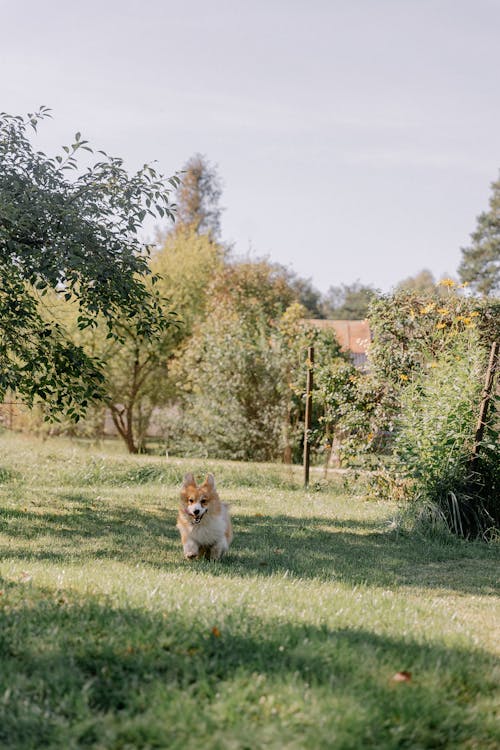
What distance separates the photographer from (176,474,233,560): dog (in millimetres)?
6691

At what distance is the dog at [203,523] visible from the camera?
263 inches

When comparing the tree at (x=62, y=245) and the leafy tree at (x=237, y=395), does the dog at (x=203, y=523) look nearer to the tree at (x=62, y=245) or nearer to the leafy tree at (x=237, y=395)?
the tree at (x=62, y=245)

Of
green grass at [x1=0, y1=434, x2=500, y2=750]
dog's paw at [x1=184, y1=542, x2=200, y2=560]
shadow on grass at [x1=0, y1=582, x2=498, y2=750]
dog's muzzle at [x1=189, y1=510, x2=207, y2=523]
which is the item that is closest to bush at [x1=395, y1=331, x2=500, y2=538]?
green grass at [x1=0, y1=434, x2=500, y2=750]

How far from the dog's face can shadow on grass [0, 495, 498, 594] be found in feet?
1.52

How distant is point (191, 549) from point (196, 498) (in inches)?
19.7

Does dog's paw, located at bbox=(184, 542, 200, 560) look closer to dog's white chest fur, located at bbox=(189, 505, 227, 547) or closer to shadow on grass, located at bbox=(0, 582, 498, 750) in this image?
dog's white chest fur, located at bbox=(189, 505, 227, 547)

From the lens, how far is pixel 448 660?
12.9 ft

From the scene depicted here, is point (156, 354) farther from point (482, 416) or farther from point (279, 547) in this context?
point (279, 547)

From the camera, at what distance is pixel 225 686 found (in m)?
3.40

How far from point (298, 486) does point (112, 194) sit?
236 inches

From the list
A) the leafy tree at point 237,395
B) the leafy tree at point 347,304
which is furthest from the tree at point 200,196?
the leafy tree at point 237,395

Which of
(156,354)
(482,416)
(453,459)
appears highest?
(156,354)

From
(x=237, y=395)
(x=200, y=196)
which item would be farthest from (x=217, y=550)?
(x=200, y=196)

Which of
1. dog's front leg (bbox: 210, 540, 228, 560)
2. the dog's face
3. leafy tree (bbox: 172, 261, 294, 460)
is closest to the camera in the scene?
the dog's face
